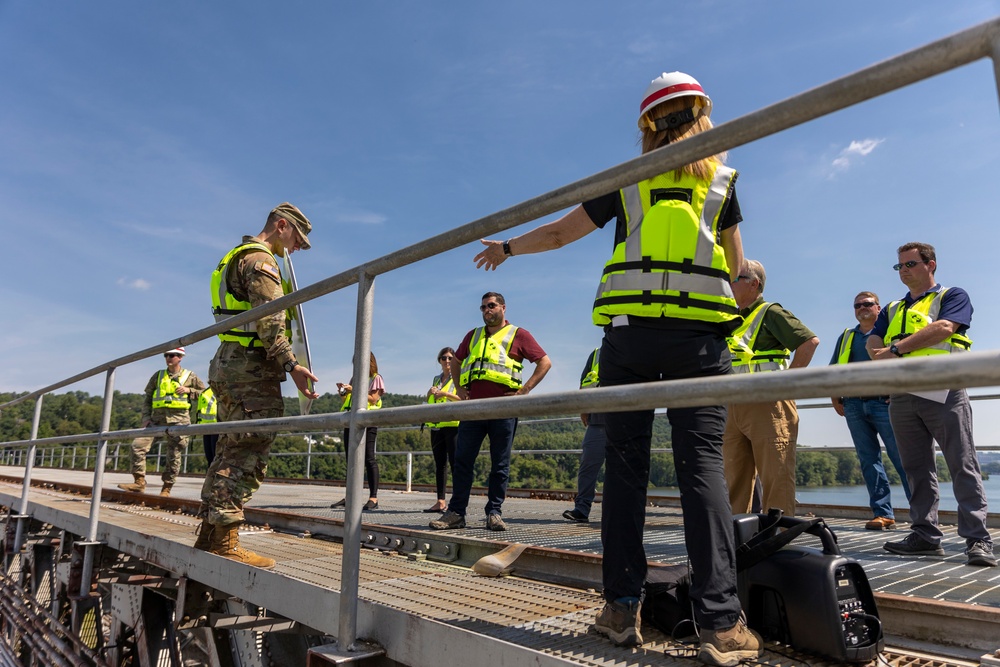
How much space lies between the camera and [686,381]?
4.82 feet

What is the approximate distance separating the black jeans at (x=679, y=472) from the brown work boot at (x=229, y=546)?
79.9 inches

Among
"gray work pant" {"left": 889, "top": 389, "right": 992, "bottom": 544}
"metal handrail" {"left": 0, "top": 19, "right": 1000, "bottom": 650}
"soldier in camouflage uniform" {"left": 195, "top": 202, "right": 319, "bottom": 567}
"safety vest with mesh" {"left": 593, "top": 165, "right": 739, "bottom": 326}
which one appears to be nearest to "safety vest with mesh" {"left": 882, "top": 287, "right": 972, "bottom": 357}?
"gray work pant" {"left": 889, "top": 389, "right": 992, "bottom": 544}

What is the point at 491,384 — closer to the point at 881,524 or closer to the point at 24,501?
the point at 881,524

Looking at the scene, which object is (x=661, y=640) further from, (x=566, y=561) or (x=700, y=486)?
(x=566, y=561)

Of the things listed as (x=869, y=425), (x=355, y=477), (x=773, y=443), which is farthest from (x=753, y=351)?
(x=355, y=477)

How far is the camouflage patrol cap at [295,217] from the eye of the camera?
4160mm

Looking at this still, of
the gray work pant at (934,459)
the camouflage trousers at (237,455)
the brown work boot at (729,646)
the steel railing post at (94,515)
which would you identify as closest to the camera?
the brown work boot at (729,646)

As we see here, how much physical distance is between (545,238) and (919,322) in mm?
2944

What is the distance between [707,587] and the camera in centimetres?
197

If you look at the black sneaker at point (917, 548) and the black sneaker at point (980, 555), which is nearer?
the black sneaker at point (980, 555)

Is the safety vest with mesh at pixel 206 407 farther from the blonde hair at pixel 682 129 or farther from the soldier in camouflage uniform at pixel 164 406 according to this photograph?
the blonde hair at pixel 682 129

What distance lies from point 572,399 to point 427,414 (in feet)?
2.05

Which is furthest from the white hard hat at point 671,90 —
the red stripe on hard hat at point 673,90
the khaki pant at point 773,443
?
the khaki pant at point 773,443

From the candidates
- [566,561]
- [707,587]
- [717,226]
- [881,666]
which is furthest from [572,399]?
[566,561]
